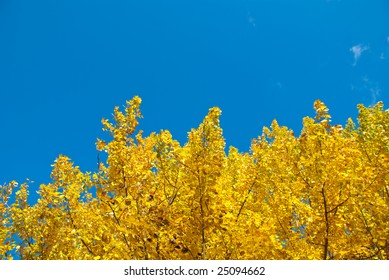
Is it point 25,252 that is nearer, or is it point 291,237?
point 291,237

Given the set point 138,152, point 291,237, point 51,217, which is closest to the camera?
point 291,237

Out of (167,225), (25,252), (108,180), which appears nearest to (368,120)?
(167,225)

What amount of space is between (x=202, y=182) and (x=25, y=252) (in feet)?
17.7

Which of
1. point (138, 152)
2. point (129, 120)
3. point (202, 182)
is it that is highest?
point (129, 120)

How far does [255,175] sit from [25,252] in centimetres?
589

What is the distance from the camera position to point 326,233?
249 inches

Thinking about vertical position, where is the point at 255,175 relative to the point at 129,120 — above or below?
below

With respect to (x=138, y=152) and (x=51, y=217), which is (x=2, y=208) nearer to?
(x=51, y=217)
